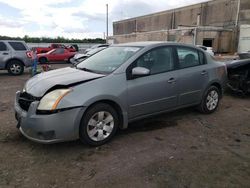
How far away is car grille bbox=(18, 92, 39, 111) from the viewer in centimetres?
353

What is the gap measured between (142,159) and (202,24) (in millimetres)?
42837

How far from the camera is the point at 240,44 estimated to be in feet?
89.7

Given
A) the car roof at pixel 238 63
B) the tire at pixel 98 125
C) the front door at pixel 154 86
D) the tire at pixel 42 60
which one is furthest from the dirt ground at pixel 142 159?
the tire at pixel 42 60

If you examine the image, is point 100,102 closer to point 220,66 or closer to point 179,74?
point 179,74

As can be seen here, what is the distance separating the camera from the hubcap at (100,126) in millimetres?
3600

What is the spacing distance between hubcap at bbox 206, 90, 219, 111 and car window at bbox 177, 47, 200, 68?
2.57 feet

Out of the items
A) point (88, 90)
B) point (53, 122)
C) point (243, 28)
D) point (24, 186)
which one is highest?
point (243, 28)

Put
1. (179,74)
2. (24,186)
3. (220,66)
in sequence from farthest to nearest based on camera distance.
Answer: (220,66) < (179,74) < (24,186)

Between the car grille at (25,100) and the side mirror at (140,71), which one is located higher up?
the side mirror at (140,71)

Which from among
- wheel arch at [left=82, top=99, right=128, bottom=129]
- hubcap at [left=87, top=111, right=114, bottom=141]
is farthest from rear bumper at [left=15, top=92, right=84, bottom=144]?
wheel arch at [left=82, top=99, right=128, bottom=129]

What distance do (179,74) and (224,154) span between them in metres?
1.68

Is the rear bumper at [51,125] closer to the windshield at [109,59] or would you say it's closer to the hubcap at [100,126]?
the hubcap at [100,126]

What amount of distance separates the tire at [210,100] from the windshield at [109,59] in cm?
199

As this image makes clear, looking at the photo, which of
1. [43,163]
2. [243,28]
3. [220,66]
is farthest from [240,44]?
[43,163]
